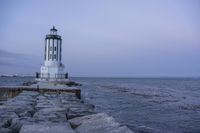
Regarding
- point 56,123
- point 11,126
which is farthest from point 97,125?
point 11,126

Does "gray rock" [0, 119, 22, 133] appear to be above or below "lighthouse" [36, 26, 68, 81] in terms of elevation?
below

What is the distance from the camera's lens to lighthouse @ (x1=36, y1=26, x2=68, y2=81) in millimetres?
39531

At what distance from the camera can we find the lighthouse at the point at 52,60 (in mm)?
39531

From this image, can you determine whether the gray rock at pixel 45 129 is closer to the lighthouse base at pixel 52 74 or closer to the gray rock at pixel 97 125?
the gray rock at pixel 97 125

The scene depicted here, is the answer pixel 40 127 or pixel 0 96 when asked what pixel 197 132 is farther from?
pixel 0 96

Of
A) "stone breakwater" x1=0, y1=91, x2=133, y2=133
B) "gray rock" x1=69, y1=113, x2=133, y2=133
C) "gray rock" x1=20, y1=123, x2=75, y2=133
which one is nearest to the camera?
"gray rock" x1=20, y1=123, x2=75, y2=133

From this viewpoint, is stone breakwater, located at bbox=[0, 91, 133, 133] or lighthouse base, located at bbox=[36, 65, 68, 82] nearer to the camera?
stone breakwater, located at bbox=[0, 91, 133, 133]

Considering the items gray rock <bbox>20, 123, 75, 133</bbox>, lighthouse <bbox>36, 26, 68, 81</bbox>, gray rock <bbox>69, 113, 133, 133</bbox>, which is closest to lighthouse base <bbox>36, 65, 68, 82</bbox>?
lighthouse <bbox>36, 26, 68, 81</bbox>

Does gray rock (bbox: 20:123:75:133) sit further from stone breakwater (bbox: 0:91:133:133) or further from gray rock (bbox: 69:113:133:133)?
gray rock (bbox: 69:113:133:133)

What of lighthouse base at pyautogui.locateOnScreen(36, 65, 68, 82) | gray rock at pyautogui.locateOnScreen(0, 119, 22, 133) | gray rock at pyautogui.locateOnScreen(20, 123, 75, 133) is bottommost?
gray rock at pyautogui.locateOnScreen(0, 119, 22, 133)

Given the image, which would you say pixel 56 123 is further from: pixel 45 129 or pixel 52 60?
pixel 52 60

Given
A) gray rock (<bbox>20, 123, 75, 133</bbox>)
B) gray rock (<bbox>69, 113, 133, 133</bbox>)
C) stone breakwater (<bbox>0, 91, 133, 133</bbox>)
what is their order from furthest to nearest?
gray rock (<bbox>69, 113, 133, 133</bbox>)
stone breakwater (<bbox>0, 91, 133, 133</bbox>)
gray rock (<bbox>20, 123, 75, 133</bbox>)

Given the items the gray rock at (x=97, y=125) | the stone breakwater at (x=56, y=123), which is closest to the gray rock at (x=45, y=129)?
the stone breakwater at (x=56, y=123)

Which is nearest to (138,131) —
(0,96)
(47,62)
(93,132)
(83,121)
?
(83,121)
